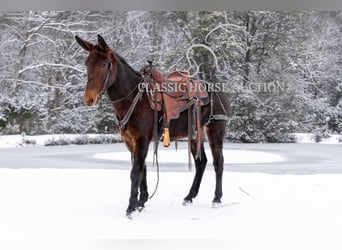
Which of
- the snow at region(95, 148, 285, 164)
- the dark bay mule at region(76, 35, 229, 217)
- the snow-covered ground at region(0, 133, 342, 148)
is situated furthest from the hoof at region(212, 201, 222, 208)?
the snow-covered ground at region(0, 133, 342, 148)

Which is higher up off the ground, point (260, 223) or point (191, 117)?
point (191, 117)

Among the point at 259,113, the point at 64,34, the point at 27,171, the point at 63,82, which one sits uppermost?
the point at 64,34

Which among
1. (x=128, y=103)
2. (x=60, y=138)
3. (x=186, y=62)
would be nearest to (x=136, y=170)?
(x=128, y=103)

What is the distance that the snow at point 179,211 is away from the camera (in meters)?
2.67

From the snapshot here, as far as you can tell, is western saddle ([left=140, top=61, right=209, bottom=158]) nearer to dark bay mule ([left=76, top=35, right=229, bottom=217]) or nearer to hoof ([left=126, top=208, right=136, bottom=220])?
dark bay mule ([left=76, top=35, right=229, bottom=217])

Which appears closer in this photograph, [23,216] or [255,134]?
[23,216]

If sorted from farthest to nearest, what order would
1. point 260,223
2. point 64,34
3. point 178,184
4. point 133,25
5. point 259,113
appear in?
point 64,34, point 259,113, point 133,25, point 178,184, point 260,223

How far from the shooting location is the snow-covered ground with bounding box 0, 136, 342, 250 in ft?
8.57

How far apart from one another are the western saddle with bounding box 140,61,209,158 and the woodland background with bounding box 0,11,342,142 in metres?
3.36

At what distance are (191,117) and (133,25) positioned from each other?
4.41m

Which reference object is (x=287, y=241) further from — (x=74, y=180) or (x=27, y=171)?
(x=27, y=171)

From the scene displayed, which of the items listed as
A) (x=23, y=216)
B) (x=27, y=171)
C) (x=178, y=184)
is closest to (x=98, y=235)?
(x=23, y=216)

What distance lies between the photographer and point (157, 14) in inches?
302

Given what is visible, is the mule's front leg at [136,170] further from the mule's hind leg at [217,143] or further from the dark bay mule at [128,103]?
the mule's hind leg at [217,143]
